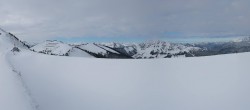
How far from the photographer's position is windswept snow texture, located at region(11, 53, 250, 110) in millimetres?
14859

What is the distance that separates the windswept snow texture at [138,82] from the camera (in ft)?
48.8

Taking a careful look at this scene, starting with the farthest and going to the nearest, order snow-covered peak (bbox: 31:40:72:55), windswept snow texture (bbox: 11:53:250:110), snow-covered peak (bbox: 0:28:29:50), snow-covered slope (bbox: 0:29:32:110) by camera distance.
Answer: snow-covered peak (bbox: 31:40:72:55) < snow-covered peak (bbox: 0:28:29:50) < windswept snow texture (bbox: 11:53:250:110) < snow-covered slope (bbox: 0:29:32:110)

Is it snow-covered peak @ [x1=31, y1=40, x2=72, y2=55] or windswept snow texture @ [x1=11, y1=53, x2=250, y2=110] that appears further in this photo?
snow-covered peak @ [x1=31, y1=40, x2=72, y2=55]

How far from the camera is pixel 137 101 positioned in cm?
1527

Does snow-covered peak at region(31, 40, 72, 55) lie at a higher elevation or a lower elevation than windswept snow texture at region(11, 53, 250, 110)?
higher

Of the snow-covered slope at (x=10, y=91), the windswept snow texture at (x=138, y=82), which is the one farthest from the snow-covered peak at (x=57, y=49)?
the snow-covered slope at (x=10, y=91)

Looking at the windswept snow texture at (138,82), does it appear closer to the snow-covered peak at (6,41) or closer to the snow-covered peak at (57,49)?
the snow-covered peak at (6,41)

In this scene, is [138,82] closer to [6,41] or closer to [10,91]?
[10,91]

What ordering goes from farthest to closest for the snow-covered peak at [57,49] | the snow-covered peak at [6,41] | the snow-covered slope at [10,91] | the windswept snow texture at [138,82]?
the snow-covered peak at [57,49], the snow-covered peak at [6,41], the windswept snow texture at [138,82], the snow-covered slope at [10,91]

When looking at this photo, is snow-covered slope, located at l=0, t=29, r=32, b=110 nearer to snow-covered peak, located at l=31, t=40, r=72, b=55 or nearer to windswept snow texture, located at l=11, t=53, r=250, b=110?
windswept snow texture, located at l=11, t=53, r=250, b=110

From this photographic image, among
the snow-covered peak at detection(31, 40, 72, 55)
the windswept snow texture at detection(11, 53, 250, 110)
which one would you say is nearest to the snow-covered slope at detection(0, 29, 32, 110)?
the windswept snow texture at detection(11, 53, 250, 110)

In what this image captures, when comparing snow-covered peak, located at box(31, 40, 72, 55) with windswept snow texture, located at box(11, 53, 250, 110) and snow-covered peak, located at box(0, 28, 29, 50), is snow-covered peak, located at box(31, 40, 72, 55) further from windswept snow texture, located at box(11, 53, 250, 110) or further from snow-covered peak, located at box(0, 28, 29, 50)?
windswept snow texture, located at box(11, 53, 250, 110)

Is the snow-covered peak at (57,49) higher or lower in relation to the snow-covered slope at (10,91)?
higher

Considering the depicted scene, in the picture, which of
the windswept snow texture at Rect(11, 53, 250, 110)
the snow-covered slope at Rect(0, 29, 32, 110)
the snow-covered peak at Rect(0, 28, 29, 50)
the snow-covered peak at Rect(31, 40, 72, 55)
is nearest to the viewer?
the snow-covered slope at Rect(0, 29, 32, 110)
